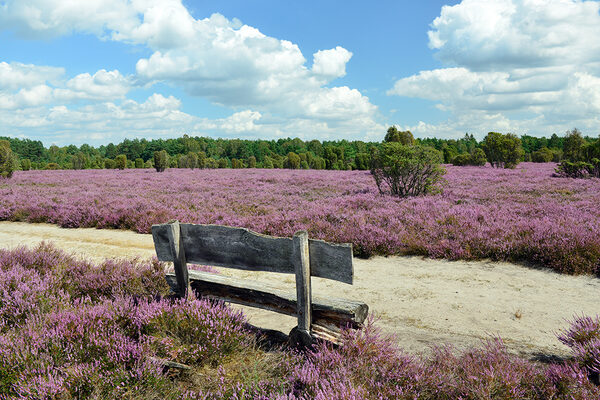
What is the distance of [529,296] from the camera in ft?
20.9

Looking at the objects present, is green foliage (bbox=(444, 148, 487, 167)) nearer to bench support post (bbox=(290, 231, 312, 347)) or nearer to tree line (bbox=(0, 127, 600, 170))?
tree line (bbox=(0, 127, 600, 170))

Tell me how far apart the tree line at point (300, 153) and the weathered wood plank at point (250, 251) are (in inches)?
450

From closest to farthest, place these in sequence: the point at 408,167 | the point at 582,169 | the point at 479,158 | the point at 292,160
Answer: the point at 408,167, the point at 582,169, the point at 479,158, the point at 292,160

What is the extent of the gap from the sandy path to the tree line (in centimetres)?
735

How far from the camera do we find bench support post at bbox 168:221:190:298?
15.6 feet

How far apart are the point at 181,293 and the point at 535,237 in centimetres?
788

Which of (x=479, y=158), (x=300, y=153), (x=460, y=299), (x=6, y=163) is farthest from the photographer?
(x=300, y=153)

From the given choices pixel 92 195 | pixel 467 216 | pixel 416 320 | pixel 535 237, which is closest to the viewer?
pixel 416 320

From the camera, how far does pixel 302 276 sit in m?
3.99

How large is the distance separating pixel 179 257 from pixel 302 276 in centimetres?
181

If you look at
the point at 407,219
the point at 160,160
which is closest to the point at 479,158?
the point at 160,160

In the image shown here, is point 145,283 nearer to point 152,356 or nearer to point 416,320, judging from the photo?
point 152,356

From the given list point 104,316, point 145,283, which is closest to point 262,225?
point 145,283

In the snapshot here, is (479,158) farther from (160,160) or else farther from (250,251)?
(250,251)
